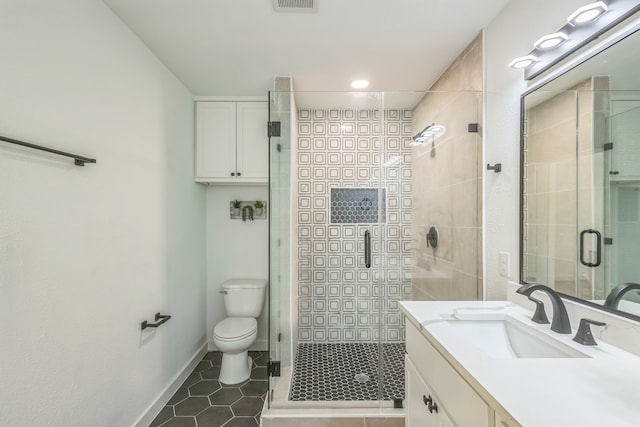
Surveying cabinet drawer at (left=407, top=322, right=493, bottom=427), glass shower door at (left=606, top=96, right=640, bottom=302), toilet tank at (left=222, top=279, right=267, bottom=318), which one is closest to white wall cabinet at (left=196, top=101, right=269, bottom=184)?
toilet tank at (left=222, top=279, right=267, bottom=318)

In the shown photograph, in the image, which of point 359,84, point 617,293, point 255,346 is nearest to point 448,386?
point 617,293

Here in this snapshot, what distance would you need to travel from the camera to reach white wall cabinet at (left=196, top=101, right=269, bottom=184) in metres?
2.78

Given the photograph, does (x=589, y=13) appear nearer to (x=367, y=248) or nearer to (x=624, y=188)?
(x=624, y=188)

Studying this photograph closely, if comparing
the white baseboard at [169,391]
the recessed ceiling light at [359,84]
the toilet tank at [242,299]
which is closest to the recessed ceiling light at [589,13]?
the recessed ceiling light at [359,84]

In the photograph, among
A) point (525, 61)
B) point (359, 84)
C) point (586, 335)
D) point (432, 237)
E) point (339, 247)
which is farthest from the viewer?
point (339, 247)

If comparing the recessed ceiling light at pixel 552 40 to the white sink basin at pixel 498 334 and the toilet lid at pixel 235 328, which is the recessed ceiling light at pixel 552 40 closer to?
the white sink basin at pixel 498 334

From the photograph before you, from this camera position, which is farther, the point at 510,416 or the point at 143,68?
the point at 143,68

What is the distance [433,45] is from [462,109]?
1.49 feet

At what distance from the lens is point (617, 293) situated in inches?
39.2

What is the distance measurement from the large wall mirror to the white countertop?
23 centimetres

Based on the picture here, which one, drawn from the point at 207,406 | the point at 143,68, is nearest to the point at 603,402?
Answer: the point at 207,406

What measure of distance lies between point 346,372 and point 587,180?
2.01 meters

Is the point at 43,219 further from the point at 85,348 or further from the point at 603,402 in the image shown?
the point at 603,402

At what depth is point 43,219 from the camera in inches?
49.1
